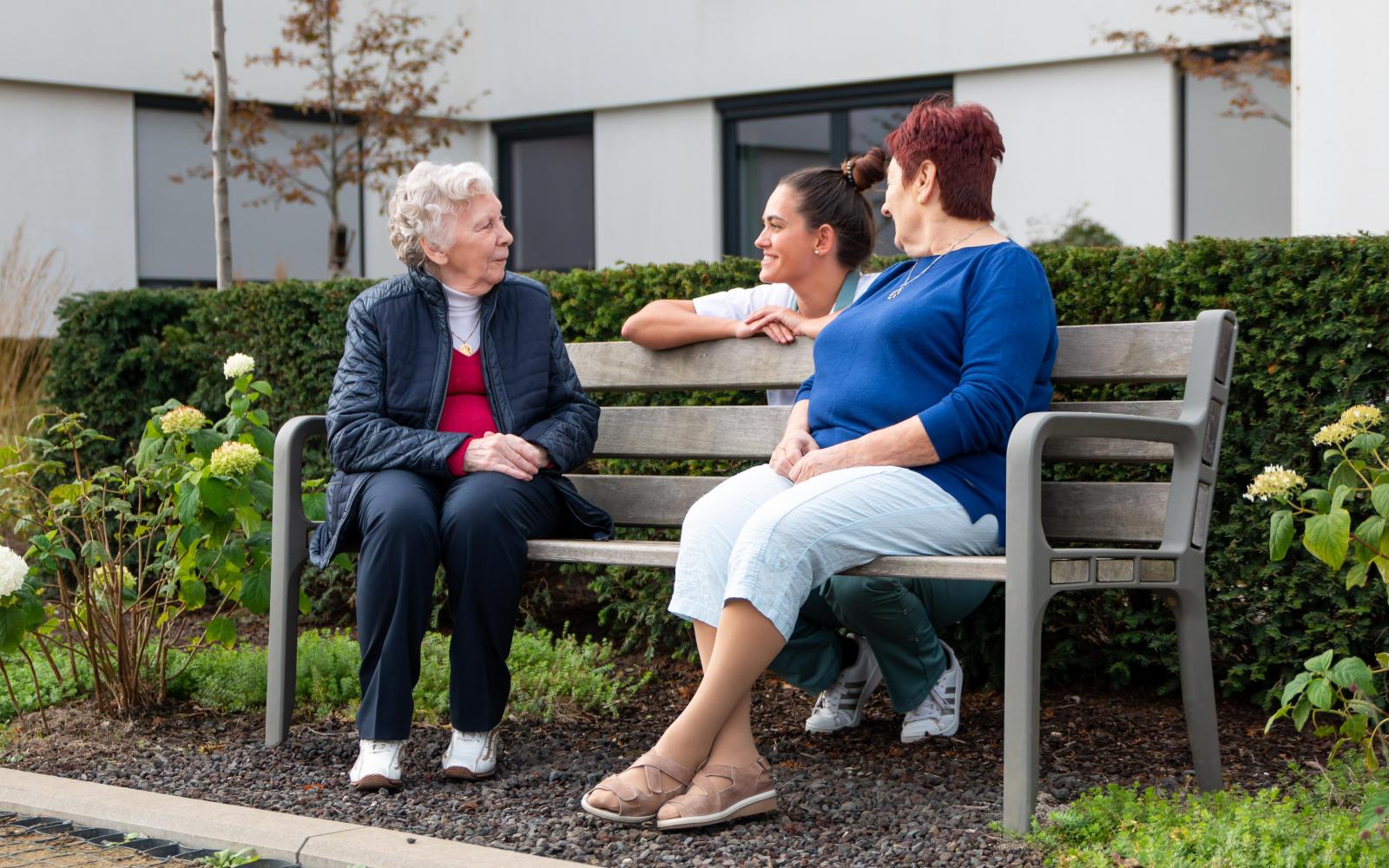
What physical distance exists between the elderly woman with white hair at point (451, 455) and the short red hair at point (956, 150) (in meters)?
1.02

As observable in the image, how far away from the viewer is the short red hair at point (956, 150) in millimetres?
3479

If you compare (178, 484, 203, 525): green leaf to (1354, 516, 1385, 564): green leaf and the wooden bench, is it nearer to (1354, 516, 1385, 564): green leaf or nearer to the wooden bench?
the wooden bench

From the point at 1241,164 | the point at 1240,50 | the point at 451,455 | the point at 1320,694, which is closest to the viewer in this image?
the point at 1320,694

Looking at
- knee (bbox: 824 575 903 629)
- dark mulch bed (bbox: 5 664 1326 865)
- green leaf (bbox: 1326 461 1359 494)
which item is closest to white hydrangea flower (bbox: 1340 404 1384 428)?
green leaf (bbox: 1326 461 1359 494)

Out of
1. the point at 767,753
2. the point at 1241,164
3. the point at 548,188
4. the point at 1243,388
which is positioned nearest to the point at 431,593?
the point at 767,753

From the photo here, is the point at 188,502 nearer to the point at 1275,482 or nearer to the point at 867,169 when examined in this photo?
the point at 867,169

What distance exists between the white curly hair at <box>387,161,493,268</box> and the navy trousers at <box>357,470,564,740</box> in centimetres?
64

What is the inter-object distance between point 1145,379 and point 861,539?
0.82m

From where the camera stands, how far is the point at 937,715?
3.86 metres

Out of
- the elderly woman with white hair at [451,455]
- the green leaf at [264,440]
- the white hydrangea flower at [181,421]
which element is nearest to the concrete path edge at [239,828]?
the elderly woman with white hair at [451,455]

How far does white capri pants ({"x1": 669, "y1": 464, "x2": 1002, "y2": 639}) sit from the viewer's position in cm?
305

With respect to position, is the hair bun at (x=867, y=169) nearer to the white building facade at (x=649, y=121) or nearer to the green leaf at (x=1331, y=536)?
the green leaf at (x=1331, y=536)

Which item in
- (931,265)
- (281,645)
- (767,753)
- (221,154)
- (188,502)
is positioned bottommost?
(767,753)

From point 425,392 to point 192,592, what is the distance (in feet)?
3.36
